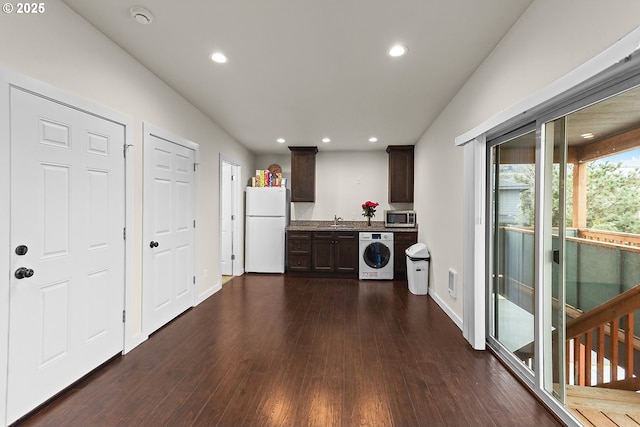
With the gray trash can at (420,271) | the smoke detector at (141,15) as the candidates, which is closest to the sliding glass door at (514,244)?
the gray trash can at (420,271)

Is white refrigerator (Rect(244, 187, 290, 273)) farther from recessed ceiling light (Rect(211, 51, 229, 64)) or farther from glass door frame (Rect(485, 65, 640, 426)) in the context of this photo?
glass door frame (Rect(485, 65, 640, 426))

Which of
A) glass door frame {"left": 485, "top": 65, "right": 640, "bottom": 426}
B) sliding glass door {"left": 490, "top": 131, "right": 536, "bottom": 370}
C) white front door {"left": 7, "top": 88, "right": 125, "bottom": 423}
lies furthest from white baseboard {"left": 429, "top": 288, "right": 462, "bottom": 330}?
white front door {"left": 7, "top": 88, "right": 125, "bottom": 423}

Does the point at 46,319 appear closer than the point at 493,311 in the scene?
Yes

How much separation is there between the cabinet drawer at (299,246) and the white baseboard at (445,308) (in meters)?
2.29

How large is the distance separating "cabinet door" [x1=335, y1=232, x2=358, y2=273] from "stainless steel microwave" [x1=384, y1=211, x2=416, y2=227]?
76 cm

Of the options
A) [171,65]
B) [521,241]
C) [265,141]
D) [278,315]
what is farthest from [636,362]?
[265,141]

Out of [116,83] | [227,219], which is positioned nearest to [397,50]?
[116,83]

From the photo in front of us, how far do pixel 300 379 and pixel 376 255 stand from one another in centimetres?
336

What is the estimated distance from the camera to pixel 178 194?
3.28 metres

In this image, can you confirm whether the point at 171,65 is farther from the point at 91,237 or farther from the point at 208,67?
the point at 91,237

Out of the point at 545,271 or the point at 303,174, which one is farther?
the point at 303,174

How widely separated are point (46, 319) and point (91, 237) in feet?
1.95

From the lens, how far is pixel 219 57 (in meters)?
2.45

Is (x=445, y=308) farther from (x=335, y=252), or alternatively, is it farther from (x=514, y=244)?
(x=335, y=252)
